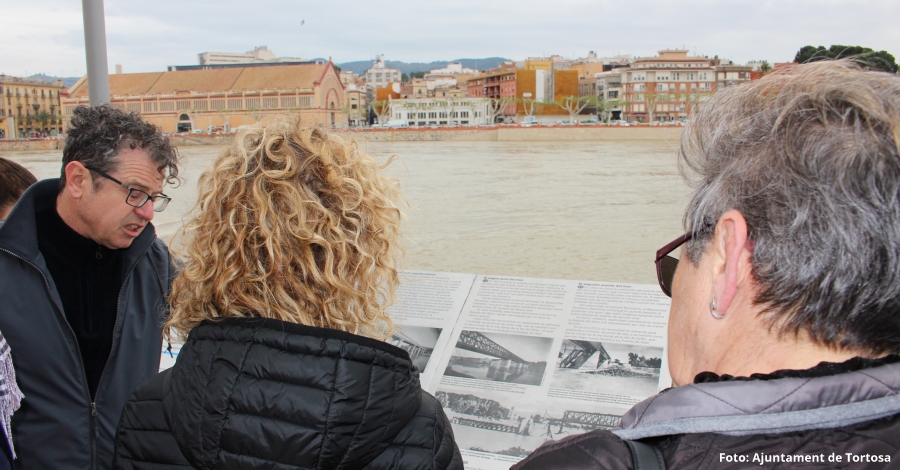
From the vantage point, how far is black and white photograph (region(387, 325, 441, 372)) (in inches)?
73.9

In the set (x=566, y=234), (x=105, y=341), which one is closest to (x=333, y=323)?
(x=105, y=341)

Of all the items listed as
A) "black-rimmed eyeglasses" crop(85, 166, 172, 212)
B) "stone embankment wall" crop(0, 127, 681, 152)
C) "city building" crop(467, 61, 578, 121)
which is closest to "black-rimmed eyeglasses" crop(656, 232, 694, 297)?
"black-rimmed eyeglasses" crop(85, 166, 172, 212)

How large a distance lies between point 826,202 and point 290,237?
0.63 meters

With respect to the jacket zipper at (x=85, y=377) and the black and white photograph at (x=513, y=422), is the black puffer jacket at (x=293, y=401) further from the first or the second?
the black and white photograph at (x=513, y=422)

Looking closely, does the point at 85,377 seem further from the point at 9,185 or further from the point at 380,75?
the point at 380,75

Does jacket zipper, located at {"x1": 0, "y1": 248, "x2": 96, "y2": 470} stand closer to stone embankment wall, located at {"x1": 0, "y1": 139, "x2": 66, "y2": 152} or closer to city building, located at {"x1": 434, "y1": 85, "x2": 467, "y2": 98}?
stone embankment wall, located at {"x1": 0, "y1": 139, "x2": 66, "y2": 152}

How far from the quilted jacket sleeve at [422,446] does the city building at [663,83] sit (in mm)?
62122

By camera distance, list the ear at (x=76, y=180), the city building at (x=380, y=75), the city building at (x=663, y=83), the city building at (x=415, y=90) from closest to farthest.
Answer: the ear at (x=76, y=180)
the city building at (x=663, y=83)
the city building at (x=415, y=90)
the city building at (x=380, y=75)

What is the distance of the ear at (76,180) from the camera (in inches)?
58.7

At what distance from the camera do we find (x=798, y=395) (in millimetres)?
515

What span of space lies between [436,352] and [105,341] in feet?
2.78

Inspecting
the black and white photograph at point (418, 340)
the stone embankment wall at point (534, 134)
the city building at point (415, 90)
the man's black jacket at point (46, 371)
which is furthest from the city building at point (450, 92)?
the man's black jacket at point (46, 371)

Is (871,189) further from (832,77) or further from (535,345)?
(535,345)

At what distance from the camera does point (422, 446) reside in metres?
0.85
